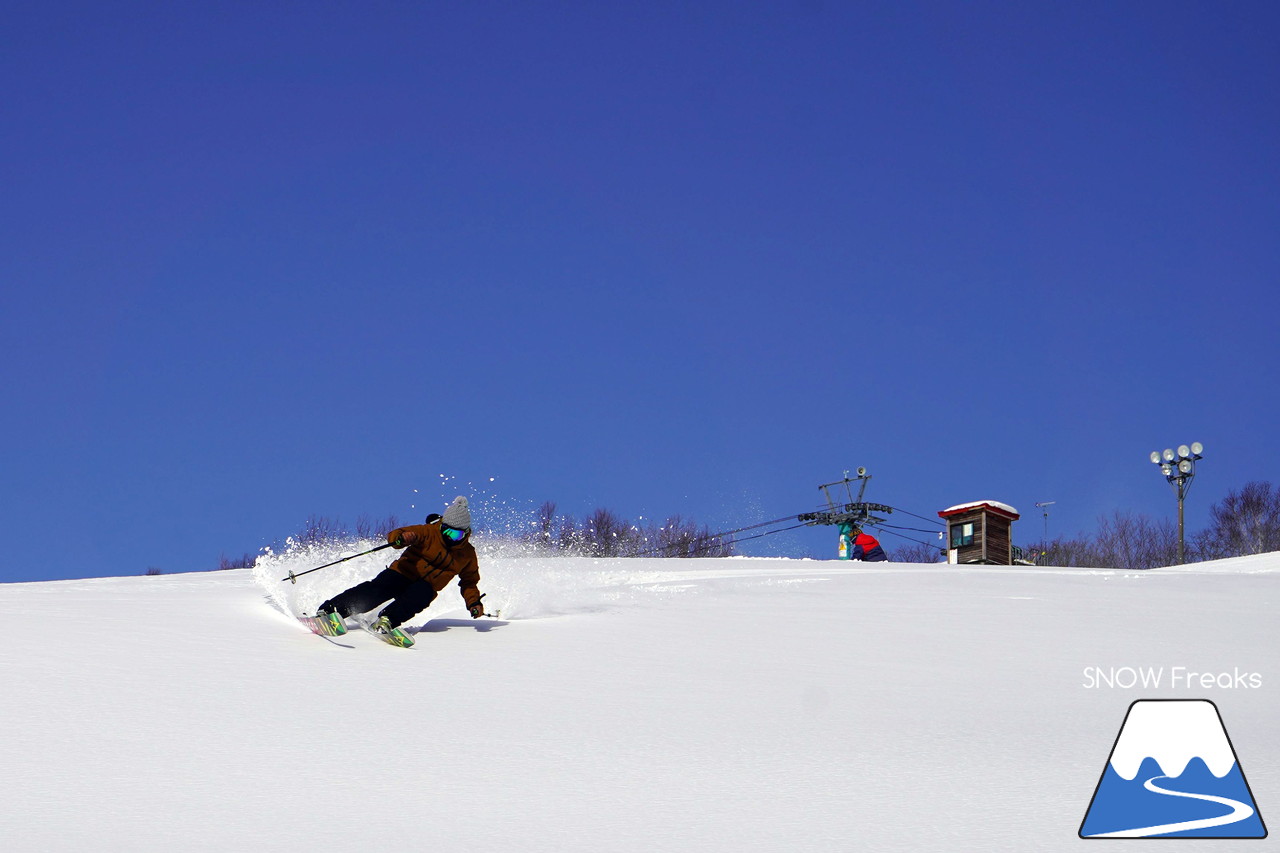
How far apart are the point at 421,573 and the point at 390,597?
28 cm

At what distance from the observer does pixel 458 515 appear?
7.75 m

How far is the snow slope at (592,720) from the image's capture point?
355cm

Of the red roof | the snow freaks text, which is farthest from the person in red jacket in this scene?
the snow freaks text

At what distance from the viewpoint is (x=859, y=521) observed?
109ft

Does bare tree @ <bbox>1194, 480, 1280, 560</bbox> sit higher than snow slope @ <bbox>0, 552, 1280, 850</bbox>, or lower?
higher

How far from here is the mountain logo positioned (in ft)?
12.0

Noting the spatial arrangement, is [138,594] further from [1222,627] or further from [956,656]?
[1222,627]

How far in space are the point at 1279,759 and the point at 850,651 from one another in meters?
2.75

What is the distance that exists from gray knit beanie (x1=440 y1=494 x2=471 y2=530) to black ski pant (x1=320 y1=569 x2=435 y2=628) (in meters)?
0.47

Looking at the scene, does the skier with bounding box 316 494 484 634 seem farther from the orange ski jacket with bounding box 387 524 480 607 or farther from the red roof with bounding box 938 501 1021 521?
the red roof with bounding box 938 501 1021 521

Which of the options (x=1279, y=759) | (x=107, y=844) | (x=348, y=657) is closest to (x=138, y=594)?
(x=348, y=657)

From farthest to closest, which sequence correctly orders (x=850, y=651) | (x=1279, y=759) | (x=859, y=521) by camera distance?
1. (x=859, y=521)
2. (x=850, y=651)
3. (x=1279, y=759)

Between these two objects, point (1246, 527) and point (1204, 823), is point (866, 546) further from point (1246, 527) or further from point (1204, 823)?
point (1246, 527)

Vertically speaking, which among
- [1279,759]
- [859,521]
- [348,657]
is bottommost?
[1279,759]
